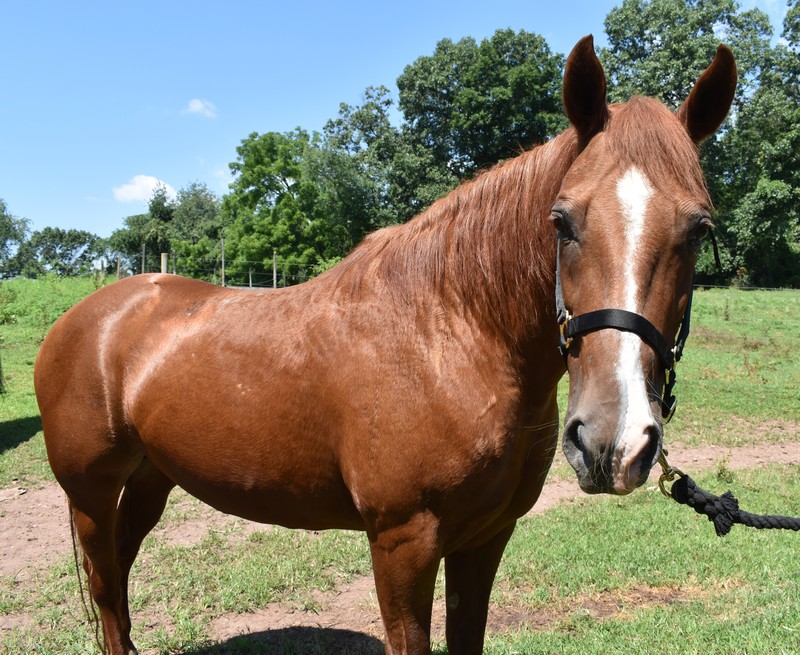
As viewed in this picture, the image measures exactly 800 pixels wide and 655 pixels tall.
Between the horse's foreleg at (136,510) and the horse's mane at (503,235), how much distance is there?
1775 mm

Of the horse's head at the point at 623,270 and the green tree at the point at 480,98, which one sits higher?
the green tree at the point at 480,98

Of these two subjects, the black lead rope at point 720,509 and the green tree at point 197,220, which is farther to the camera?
the green tree at point 197,220

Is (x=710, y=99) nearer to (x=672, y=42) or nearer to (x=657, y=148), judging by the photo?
(x=657, y=148)

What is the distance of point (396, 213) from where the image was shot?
26297 millimetres

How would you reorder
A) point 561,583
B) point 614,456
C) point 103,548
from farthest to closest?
point 561,583 → point 103,548 → point 614,456

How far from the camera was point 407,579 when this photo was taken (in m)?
1.69

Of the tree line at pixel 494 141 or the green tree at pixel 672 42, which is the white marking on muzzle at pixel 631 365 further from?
the green tree at pixel 672 42

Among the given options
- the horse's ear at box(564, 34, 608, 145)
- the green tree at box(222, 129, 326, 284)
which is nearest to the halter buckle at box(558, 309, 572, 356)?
the horse's ear at box(564, 34, 608, 145)

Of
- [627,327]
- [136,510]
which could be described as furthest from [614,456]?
[136,510]

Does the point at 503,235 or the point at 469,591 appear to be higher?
the point at 503,235

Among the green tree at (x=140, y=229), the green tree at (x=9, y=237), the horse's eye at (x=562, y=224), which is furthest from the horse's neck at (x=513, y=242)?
the green tree at (x=9, y=237)

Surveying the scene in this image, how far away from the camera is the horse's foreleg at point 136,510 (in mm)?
3010

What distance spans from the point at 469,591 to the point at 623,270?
1.42m

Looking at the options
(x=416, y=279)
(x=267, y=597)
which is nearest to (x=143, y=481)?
(x=267, y=597)
